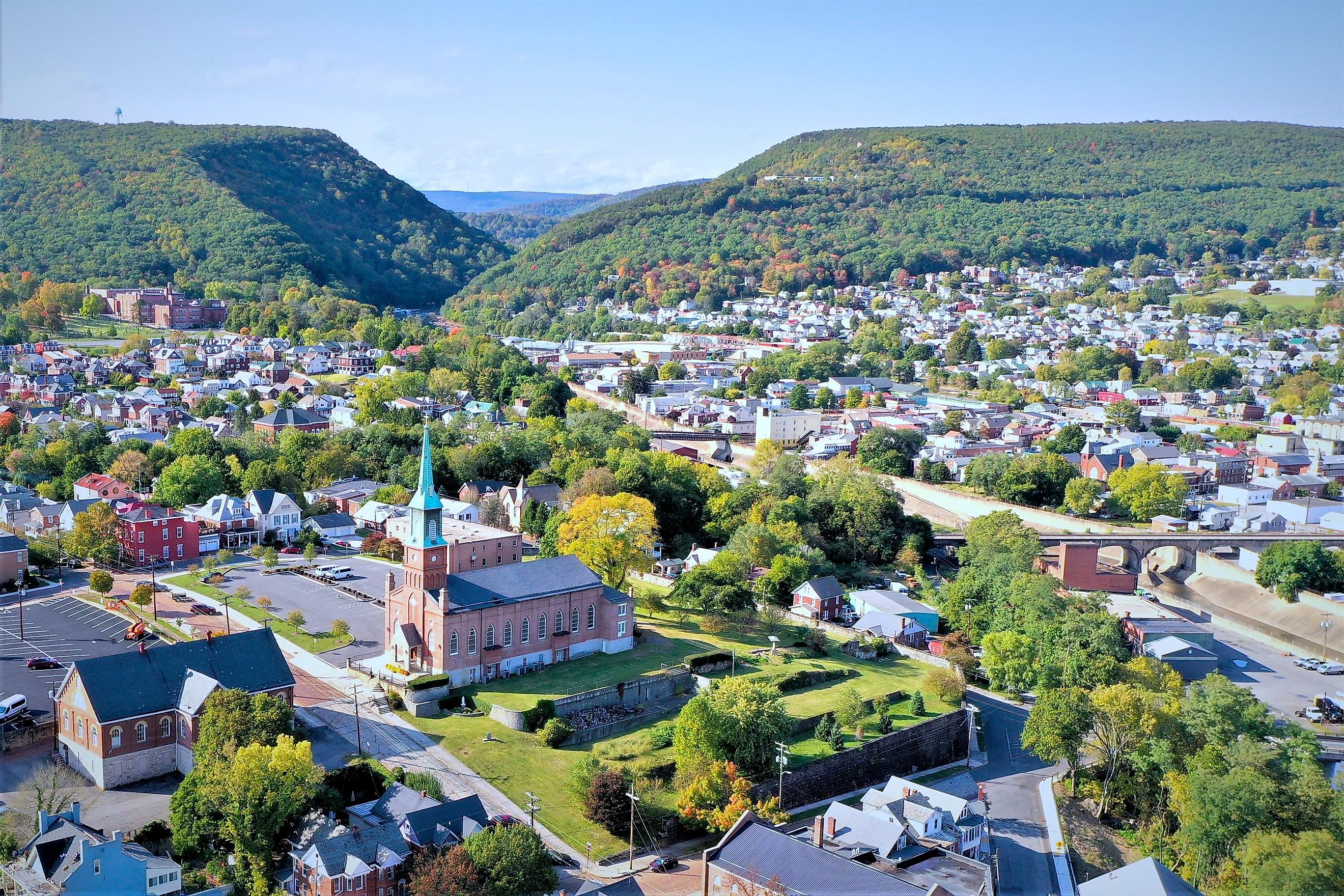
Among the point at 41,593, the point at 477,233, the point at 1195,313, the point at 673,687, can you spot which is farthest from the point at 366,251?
the point at 673,687

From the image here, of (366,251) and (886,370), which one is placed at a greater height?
(366,251)

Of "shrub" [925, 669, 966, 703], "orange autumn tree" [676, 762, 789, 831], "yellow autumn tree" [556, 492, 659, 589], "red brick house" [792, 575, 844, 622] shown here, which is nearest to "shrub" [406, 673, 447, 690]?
"orange autumn tree" [676, 762, 789, 831]

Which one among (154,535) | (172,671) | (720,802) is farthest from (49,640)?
(720,802)

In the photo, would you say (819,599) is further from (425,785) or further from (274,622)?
(425,785)

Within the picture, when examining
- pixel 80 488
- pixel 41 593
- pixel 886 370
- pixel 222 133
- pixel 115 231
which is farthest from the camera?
pixel 222 133

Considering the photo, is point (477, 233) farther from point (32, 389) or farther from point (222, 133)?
point (32, 389)

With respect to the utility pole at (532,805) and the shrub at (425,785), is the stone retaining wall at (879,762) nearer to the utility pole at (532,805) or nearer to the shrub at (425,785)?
the utility pole at (532,805)
